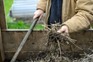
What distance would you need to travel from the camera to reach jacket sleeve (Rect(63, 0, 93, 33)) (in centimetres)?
200

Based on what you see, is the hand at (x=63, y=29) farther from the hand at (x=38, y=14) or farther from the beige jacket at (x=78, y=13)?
the hand at (x=38, y=14)

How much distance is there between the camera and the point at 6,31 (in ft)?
8.96

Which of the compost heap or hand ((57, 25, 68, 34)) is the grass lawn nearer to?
the compost heap

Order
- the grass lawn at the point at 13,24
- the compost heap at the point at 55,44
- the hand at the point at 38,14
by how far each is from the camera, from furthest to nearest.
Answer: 1. the grass lawn at the point at 13,24
2. the hand at the point at 38,14
3. the compost heap at the point at 55,44

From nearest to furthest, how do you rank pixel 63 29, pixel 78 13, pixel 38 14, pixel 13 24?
1. pixel 63 29
2. pixel 78 13
3. pixel 38 14
4. pixel 13 24

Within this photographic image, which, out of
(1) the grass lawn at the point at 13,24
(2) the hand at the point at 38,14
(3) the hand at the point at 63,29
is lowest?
(1) the grass lawn at the point at 13,24

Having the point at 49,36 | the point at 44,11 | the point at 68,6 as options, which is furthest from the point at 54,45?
the point at 44,11

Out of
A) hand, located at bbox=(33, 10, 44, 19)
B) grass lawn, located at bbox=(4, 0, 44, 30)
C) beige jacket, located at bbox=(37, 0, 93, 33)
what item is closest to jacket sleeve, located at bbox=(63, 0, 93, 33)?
beige jacket, located at bbox=(37, 0, 93, 33)

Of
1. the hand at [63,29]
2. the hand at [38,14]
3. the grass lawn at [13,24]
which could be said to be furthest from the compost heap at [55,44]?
the grass lawn at [13,24]

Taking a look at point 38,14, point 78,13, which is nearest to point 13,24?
point 38,14

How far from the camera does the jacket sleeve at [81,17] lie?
2.00 meters

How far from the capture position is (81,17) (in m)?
2.02

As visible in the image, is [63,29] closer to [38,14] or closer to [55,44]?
[55,44]

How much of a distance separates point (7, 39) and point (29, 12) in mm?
1653
